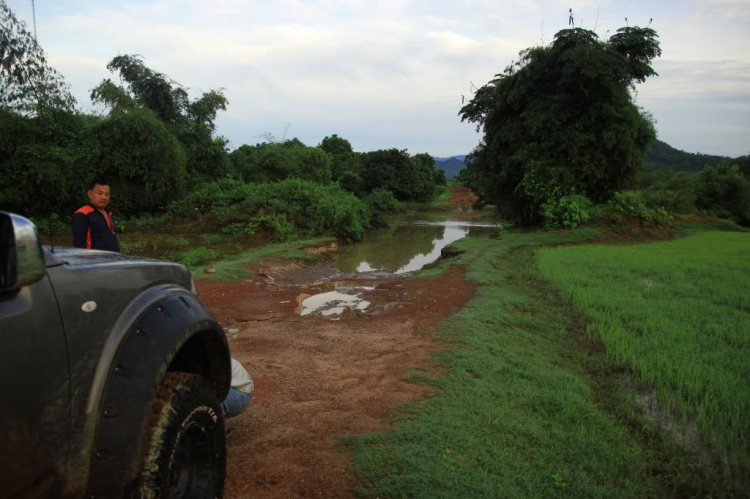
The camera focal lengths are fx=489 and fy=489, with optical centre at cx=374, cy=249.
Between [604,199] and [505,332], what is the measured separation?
17706 millimetres

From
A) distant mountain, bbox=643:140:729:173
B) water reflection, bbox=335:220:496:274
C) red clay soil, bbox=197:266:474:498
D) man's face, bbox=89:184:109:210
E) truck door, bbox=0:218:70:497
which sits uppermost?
distant mountain, bbox=643:140:729:173

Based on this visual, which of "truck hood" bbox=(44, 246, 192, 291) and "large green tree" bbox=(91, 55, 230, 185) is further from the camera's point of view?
"large green tree" bbox=(91, 55, 230, 185)

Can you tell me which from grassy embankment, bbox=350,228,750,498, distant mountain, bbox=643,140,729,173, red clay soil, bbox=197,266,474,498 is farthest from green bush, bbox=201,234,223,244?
distant mountain, bbox=643,140,729,173

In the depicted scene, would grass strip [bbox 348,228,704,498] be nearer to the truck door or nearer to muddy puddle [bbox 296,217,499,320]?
the truck door

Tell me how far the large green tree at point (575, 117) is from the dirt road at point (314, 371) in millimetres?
12531

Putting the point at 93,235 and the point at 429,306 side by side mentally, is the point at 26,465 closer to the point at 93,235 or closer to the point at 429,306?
the point at 93,235

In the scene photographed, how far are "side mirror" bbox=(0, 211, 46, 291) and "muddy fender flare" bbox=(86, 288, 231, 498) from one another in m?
0.43

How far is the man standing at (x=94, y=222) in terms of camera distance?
4871 mm

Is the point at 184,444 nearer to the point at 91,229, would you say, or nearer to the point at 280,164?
the point at 91,229

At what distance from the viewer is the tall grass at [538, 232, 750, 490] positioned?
13.4 ft

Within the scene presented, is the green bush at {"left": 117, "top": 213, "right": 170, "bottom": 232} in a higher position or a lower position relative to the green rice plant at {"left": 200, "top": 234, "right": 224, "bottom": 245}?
higher

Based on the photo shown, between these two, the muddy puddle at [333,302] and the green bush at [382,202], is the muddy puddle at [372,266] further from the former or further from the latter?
the green bush at [382,202]

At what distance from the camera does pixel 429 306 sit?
7898mm

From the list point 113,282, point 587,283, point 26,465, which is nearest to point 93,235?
point 113,282
